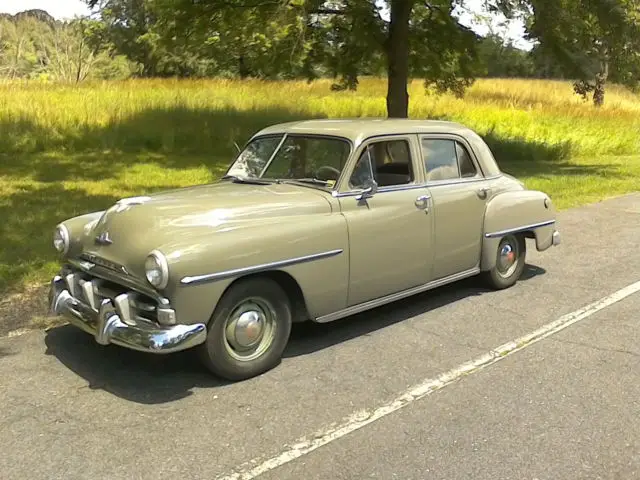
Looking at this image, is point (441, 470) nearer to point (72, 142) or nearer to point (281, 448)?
point (281, 448)

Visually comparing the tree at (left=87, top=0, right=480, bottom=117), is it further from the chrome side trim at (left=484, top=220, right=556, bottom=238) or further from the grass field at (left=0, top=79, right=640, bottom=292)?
the chrome side trim at (left=484, top=220, right=556, bottom=238)

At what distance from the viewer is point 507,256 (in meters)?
6.40

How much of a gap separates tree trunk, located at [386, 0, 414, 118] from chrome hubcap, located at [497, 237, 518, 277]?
956cm

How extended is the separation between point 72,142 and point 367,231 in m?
11.8

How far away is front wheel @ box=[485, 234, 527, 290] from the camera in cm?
629

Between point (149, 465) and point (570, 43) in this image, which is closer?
point (149, 465)

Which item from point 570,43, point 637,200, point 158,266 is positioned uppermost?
point 570,43

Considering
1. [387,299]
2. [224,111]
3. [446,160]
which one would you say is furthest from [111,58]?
[387,299]

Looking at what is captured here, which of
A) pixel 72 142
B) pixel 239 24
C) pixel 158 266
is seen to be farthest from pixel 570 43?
pixel 158 266

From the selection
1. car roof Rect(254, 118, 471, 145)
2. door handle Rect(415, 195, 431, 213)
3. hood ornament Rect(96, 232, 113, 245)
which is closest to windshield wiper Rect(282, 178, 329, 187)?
car roof Rect(254, 118, 471, 145)

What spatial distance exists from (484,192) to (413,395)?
2536 millimetres

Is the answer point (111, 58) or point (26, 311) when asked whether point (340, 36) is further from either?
point (111, 58)

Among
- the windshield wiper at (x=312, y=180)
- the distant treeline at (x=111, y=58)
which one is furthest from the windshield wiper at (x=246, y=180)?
the distant treeline at (x=111, y=58)

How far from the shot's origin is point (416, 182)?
5.45 meters
